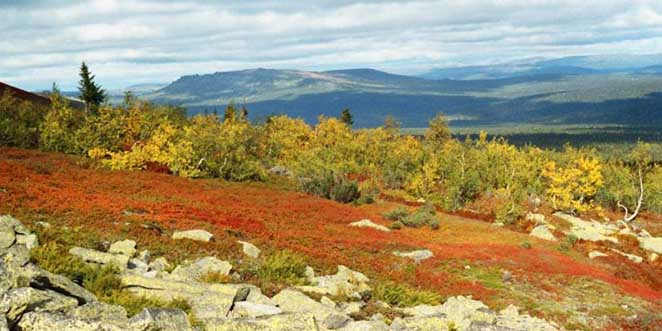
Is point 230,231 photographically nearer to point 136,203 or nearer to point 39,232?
point 136,203

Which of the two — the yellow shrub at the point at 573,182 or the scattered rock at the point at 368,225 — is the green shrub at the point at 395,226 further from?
the yellow shrub at the point at 573,182

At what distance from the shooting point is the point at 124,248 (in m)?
19.4

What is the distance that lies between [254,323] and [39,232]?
10978 millimetres

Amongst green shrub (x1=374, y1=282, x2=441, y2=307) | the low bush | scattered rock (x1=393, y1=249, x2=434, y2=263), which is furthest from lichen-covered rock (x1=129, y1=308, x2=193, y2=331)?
scattered rock (x1=393, y1=249, x2=434, y2=263)

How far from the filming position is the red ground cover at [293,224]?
84.2 feet

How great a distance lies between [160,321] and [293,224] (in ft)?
86.9

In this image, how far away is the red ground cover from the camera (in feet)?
84.2

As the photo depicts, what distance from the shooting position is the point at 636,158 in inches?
2837

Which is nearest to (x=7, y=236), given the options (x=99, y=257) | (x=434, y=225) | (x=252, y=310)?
(x=99, y=257)

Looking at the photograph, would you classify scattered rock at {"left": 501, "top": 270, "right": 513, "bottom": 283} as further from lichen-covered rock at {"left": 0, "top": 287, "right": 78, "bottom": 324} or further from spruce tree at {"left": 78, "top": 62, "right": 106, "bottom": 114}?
spruce tree at {"left": 78, "top": 62, "right": 106, "bottom": 114}

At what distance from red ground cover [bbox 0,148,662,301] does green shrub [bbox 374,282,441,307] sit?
10.1ft

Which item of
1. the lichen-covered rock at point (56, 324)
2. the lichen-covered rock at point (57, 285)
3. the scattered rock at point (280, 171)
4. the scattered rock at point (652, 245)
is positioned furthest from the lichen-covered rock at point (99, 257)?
the scattered rock at point (280, 171)

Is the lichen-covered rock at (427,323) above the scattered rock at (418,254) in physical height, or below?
above

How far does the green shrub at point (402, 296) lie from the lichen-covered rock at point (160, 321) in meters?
10.1
